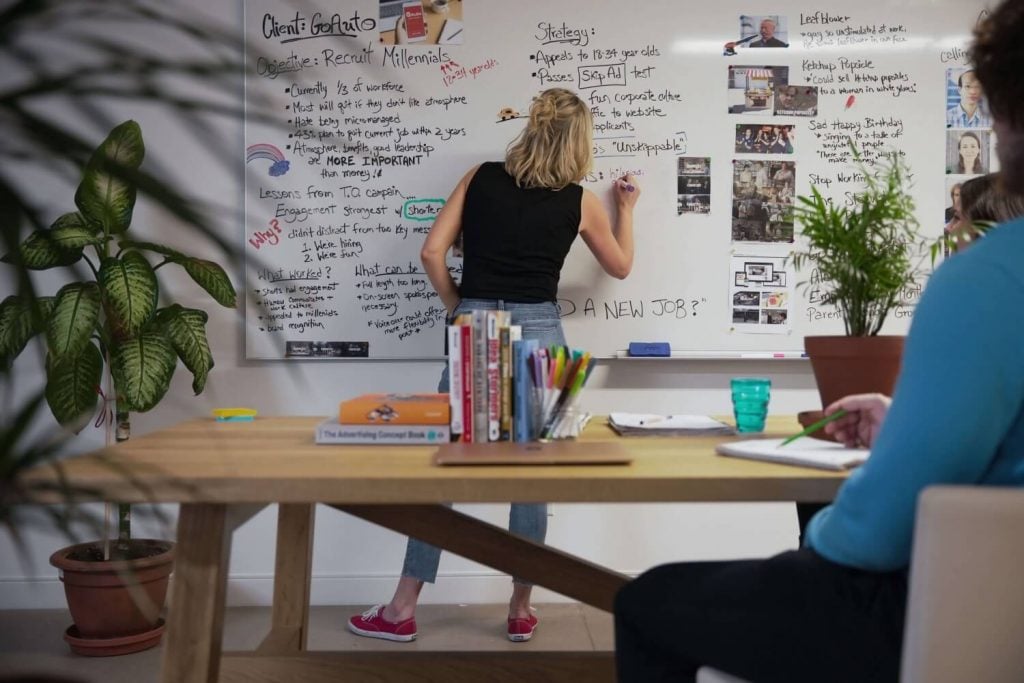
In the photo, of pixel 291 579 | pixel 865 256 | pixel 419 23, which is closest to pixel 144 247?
pixel 865 256

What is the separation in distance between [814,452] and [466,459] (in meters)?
0.54

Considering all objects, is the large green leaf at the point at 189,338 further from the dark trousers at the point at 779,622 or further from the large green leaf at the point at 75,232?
the dark trousers at the point at 779,622

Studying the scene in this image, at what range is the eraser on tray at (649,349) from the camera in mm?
3684

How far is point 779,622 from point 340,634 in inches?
93.6

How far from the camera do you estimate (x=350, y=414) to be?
181cm

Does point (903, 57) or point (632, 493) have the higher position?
point (903, 57)

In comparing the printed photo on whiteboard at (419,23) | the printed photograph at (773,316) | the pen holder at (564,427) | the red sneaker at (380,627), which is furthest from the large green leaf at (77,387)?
the printed photograph at (773,316)

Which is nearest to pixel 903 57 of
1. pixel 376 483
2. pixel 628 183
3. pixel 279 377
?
pixel 628 183

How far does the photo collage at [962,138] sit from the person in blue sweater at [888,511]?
109 inches

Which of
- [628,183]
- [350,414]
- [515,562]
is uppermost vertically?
[628,183]

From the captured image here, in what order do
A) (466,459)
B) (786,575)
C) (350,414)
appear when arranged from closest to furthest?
(786,575) < (466,459) < (350,414)

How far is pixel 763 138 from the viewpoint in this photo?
3.73 metres

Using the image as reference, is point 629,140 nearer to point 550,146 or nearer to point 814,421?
point 550,146

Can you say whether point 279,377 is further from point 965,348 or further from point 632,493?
point 965,348
